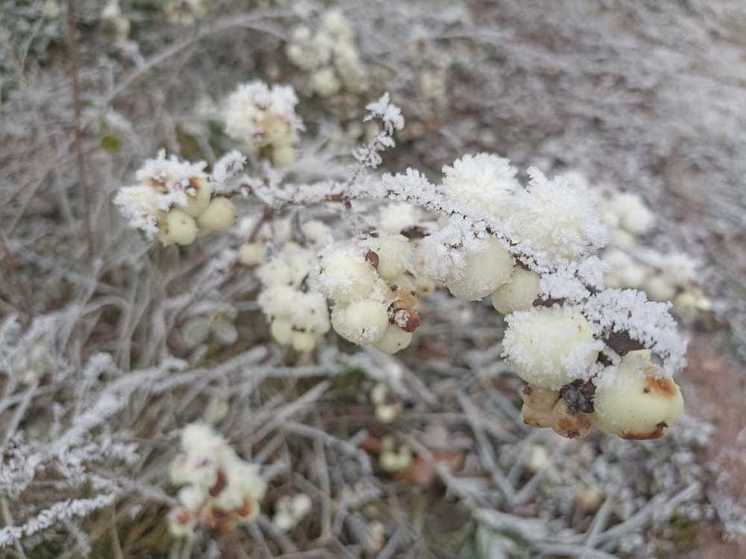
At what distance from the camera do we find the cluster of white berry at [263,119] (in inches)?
48.5

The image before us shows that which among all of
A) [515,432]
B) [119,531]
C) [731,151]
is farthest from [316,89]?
[731,151]

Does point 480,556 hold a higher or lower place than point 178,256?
lower

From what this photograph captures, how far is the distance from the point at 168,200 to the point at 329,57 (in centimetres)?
160

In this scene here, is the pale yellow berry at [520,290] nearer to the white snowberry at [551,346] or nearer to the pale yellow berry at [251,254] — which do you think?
the white snowberry at [551,346]

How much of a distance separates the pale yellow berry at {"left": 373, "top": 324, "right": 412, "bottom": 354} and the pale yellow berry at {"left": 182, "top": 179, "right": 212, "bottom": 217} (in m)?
0.38

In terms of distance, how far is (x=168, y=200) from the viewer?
1.01m

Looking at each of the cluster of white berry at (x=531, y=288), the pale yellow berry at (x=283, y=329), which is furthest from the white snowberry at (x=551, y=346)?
the pale yellow berry at (x=283, y=329)

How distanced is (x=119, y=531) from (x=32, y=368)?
1.35 feet

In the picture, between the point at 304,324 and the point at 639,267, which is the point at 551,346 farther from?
the point at 639,267

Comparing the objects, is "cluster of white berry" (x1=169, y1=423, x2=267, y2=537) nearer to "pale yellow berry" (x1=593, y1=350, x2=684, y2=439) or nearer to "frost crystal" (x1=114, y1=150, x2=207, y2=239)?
"frost crystal" (x1=114, y1=150, x2=207, y2=239)

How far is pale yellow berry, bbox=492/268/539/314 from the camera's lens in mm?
762

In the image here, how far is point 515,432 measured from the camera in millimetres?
2051

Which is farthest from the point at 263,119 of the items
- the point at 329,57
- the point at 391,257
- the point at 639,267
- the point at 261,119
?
the point at 329,57

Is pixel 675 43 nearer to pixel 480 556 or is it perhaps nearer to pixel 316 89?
pixel 316 89
